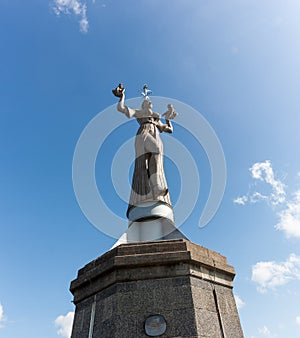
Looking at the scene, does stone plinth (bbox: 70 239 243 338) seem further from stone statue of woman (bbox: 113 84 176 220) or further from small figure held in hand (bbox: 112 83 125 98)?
small figure held in hand (bbox: 112 83 125 98)

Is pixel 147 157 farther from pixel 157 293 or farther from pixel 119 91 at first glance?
pixel 157 293

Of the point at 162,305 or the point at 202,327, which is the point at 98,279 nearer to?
the point at 162,305

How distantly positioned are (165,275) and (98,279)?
1.50m

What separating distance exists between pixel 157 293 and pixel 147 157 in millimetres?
4643

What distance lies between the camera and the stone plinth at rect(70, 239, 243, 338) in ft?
18.5

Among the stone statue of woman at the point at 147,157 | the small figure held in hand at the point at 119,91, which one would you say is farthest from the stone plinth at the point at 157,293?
the small figure held in hand at the point at 119,91

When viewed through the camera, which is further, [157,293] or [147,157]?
[147,157]

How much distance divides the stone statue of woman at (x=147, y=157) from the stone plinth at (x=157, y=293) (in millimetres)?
2350

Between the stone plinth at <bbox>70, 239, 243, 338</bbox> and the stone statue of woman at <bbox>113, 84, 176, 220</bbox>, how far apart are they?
2350 mm

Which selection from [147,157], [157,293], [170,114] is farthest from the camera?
[170,114]

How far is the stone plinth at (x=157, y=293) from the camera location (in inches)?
223

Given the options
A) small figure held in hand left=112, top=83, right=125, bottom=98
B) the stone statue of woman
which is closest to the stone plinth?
the stone statue of woman

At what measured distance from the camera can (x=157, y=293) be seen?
598 cm

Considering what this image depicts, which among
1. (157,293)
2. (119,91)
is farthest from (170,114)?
(157,293)
